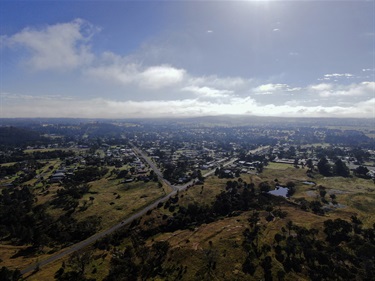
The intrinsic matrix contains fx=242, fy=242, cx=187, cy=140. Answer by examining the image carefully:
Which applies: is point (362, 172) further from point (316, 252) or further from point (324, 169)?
point (316, 252)

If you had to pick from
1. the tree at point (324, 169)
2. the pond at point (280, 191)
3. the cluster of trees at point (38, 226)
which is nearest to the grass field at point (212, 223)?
the cluster of trees at point (38, 226)

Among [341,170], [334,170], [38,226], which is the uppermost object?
[341,170]

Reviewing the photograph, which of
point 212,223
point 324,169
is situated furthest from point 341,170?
point 212,223

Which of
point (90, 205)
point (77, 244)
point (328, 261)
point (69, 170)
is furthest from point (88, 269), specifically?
point (69, 170)

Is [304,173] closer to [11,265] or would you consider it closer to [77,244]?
[77,244]

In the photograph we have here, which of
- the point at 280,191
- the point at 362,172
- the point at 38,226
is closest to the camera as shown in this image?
the point at 38,226

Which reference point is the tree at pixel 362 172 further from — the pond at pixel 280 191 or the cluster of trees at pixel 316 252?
the cluster of trees at pixel 316 252

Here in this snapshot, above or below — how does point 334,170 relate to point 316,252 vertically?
below

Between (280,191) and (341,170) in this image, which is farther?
(341,170)

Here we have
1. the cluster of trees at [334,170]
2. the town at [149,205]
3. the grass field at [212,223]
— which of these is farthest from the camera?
the cluster of trees at [334,170]

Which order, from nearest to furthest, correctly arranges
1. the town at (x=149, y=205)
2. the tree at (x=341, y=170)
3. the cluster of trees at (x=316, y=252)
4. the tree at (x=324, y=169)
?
the cluster of trees at (x=316, y=252)
the town at (x=149, y=205)
the tree at (x=341, y=170)
the tree at (x=324, y=169)

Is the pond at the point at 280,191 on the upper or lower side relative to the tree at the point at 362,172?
lower

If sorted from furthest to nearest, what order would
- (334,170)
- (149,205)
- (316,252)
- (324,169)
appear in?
(334,170)
(324,169)
(149,205)
(316,252)
